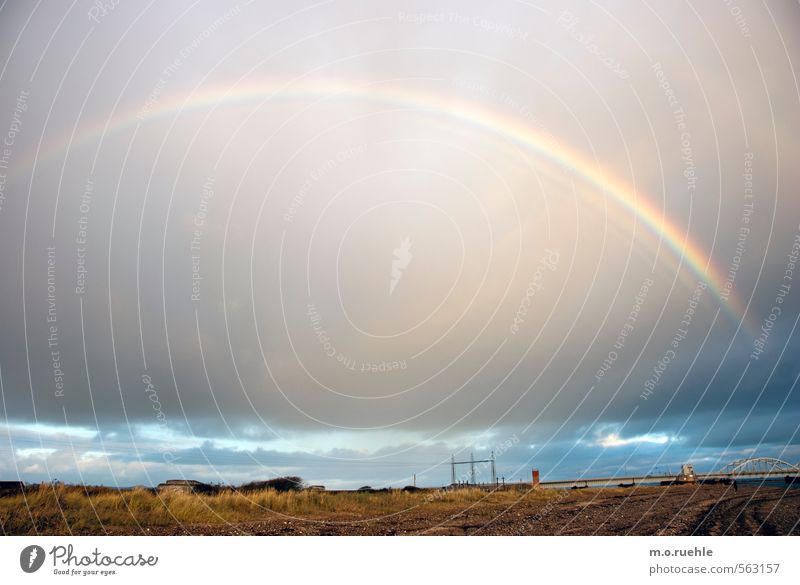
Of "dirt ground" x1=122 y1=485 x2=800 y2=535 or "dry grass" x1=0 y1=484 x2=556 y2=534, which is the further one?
"dirt ground" x1=122 y1=485 x2=800 y2=535

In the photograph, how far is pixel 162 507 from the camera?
19.7 meters

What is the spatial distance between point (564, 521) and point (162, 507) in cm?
1313

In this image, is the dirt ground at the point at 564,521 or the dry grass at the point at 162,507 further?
the dirt ground at the point at 564,521

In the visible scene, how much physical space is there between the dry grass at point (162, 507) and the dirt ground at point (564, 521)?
1.09 metres

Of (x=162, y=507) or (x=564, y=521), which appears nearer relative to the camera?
(x=162, y=507)

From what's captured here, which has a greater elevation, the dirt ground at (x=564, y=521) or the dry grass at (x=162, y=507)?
the dry grass at (x=162, y=507)

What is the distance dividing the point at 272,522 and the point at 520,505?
10255mm

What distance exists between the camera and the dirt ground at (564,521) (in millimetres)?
18078

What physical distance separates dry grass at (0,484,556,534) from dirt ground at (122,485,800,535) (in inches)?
42.8

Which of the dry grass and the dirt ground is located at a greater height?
the dry grass

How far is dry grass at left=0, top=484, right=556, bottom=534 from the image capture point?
57.4ft
